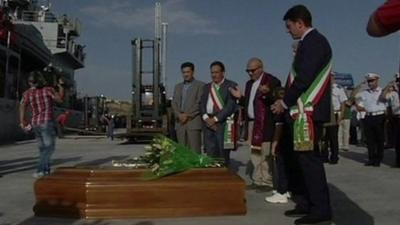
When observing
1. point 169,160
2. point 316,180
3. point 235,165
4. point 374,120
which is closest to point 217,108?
point 169,160

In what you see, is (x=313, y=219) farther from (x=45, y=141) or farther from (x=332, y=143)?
(x=332, y=143)

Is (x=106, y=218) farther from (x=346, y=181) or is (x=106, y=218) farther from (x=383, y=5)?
(x=346, y=181)

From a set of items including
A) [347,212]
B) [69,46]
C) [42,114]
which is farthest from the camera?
[69,46]

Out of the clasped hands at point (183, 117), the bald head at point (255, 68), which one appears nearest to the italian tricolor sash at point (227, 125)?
the clasped hands at point (183, 117)

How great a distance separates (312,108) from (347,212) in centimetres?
135

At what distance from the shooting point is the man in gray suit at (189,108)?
786 centimetres

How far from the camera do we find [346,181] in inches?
319

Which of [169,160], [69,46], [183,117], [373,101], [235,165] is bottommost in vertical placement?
[235,165]

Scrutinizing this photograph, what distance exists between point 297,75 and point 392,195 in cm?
265

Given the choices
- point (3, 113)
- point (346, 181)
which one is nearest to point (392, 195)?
point (346, 181)

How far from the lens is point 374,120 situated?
34.2 feet

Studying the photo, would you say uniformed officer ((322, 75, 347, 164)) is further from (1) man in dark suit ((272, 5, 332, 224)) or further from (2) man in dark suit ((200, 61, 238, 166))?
(1) man in dark suit ((272, 5, 332, 224))

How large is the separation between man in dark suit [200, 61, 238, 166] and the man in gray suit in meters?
0.12

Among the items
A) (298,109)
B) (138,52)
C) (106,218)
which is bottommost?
(106,218)
